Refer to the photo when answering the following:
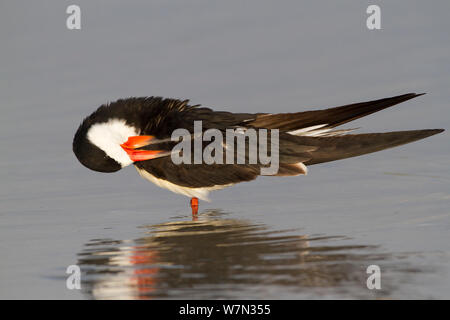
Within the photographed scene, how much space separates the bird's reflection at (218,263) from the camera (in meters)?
5.20

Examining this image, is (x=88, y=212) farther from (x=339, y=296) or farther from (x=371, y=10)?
(x=371, y=10)

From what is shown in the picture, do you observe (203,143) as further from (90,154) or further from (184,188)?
(90,154)

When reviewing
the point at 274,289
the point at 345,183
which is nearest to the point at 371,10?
the point at 345,183

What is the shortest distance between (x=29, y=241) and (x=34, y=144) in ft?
10.3

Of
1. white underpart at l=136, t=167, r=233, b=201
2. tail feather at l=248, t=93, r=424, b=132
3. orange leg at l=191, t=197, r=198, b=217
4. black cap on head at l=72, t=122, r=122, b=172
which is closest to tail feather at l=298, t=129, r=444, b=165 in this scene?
tail feather at l=248, t=93, r=424, b=132

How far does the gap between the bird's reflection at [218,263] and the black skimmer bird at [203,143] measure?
0.65 m

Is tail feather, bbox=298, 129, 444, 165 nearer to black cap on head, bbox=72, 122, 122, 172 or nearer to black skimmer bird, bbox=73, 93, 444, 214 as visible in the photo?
black skimmer bird, bbox=73, 93, 444, 214

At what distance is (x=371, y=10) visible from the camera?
12.4m

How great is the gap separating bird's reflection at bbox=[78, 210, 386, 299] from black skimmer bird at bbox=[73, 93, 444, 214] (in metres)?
0.65

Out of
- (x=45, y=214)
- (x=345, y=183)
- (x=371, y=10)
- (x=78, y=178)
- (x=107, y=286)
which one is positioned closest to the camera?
(x=107, y=286)

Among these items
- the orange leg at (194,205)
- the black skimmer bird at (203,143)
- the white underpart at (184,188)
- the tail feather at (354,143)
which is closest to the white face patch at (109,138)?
the black skimmer bird at (203,143)

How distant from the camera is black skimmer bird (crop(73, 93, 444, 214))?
291 inches

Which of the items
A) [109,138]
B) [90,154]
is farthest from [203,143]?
[90,154]

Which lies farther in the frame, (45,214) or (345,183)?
(345,183)
